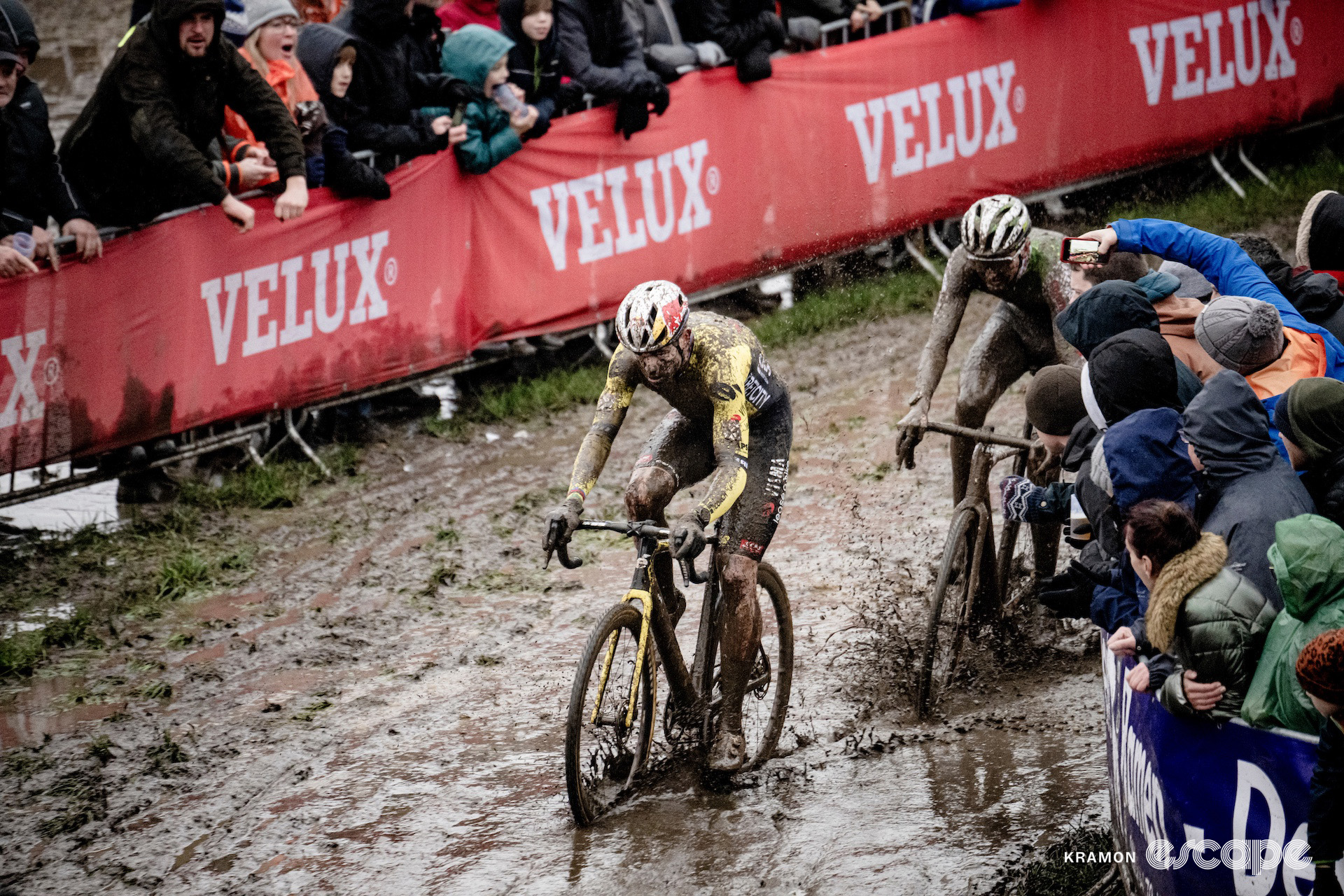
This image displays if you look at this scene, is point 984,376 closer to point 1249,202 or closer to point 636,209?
point 636,209

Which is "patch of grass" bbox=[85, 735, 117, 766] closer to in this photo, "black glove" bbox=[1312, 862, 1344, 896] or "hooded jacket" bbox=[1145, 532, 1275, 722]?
"hooded jacket" bbox=[1145, 532, 1275, 722]

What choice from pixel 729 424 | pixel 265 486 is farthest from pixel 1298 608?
pixel 265 486

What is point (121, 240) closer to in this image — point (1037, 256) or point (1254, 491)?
point (1037, 256)

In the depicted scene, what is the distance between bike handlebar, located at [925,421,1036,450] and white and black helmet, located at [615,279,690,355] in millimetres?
1575

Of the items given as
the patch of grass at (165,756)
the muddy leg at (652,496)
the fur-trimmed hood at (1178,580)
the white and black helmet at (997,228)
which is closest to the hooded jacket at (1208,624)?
the fur-trimmed hood at (1178,580)

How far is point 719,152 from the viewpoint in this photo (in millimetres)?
11281

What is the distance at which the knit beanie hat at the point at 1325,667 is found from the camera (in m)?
3.02

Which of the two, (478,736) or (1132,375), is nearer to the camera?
(1132,375)

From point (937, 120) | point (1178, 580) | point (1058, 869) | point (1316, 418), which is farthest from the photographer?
point (937, 120)

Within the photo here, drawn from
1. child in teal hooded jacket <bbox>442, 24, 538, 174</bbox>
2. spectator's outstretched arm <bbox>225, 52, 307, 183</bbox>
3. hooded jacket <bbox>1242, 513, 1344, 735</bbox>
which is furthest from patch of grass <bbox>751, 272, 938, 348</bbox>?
hooded jacket <bbox>1242, 513, 1344, 735</bbox>

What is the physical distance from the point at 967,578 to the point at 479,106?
5.61 metres

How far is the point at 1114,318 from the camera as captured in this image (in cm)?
489

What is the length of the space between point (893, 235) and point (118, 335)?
6.93 metres

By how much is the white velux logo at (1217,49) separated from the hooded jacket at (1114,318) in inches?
353
